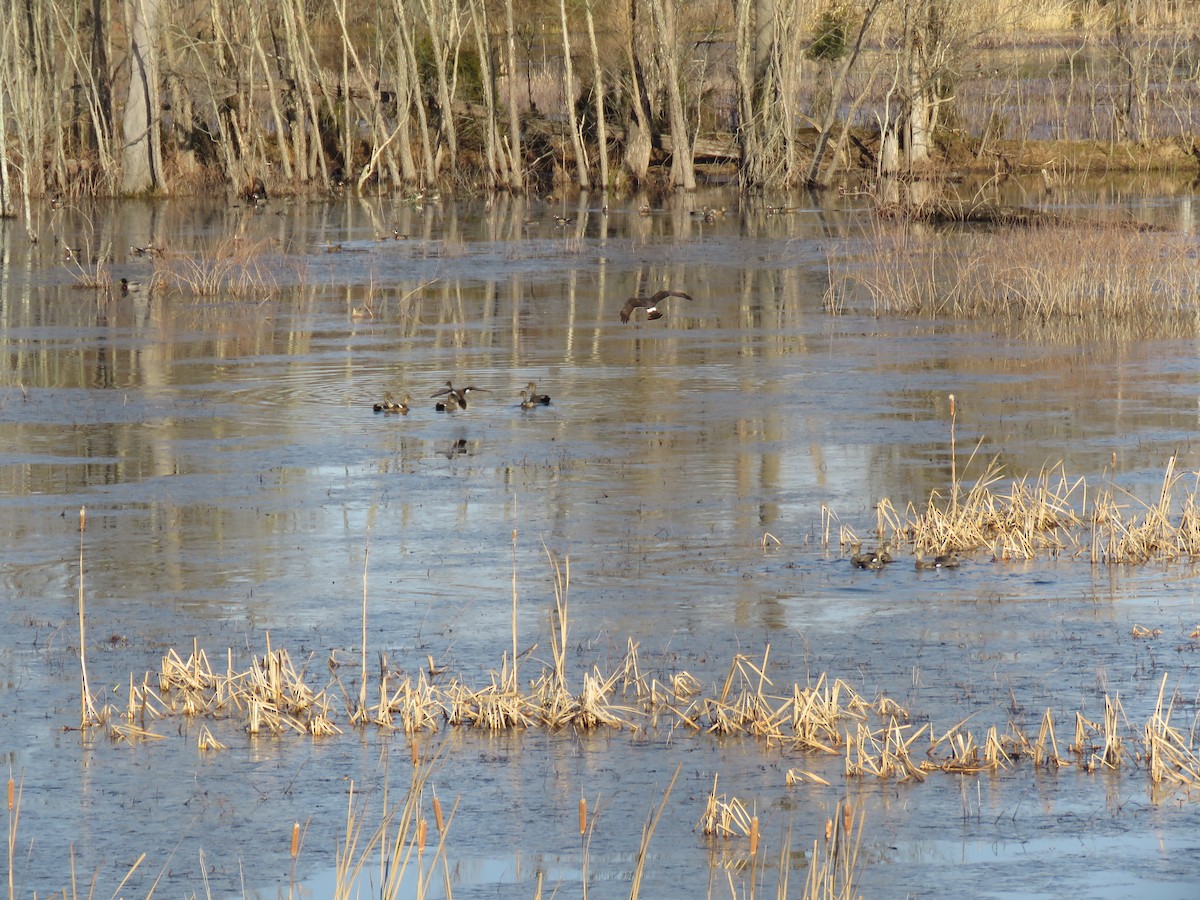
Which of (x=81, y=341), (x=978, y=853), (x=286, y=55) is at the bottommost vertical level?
(x=978, y=853)

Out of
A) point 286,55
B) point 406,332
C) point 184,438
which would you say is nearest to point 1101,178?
point 286,55

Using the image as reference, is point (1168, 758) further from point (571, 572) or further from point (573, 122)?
point (573, 122)

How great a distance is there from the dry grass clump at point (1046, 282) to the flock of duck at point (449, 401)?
701 cm

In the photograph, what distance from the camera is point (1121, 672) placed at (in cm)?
838

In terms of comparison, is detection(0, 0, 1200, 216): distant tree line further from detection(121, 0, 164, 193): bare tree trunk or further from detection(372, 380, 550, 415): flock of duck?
detection(372, 380, 550, 415): flock of duck

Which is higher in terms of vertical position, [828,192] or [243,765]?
[828,192]

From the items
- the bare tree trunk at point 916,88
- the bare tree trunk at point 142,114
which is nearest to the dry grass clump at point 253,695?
the bare tree trunk at point 916,88

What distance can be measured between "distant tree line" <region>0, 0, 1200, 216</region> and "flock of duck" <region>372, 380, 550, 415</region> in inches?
920

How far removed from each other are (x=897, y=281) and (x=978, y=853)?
1750cm

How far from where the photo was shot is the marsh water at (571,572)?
21.8ft

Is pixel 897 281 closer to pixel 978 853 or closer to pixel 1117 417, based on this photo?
pixel 1117 417

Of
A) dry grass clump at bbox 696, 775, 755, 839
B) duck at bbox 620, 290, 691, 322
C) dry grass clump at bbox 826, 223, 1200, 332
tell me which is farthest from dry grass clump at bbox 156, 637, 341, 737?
dry grass clump at bbox 826, 223, 1200, 332

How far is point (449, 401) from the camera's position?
1591cm

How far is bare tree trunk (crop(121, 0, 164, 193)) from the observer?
4222 centimetres
